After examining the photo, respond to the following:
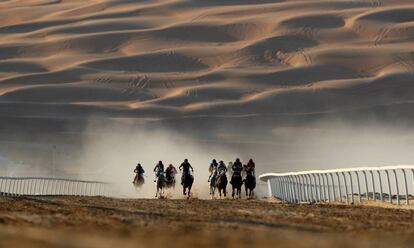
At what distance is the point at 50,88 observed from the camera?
122m

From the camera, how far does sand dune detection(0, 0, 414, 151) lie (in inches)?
4488

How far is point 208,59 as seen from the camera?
459 feet

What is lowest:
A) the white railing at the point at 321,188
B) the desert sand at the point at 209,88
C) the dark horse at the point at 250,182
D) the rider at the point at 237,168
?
the white railing at the point at 321,188

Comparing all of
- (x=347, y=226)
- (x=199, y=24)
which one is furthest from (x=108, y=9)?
(x=347, y=226)

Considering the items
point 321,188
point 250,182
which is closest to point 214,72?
point 250,182

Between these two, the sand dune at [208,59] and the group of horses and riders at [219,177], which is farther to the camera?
the sand dune at [208,59]

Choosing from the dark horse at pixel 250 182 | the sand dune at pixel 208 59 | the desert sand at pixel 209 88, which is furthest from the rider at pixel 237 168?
the sand dune at pixel 208 59

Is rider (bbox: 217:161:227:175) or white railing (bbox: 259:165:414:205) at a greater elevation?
rider (bbox: 217:161:227:175)

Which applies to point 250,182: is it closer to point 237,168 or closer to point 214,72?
point 237,168

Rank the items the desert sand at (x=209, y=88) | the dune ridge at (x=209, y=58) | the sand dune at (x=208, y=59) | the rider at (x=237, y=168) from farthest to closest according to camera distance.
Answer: the dune ridge at (x=209, y=58), the sand dune at (x=208, y=59), the desert sand at (x=209, y=88), the rider at (x=237, y=168)

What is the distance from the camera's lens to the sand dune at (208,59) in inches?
4488

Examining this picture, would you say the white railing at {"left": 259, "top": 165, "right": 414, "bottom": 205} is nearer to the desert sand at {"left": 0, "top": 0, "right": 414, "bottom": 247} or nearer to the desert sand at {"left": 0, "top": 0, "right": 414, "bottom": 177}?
the desert sand at {"left": 0, "top": 0, "right": 414, "bottom": 247}

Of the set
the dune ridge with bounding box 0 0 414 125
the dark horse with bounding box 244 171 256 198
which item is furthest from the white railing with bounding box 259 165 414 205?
the dune ridge with bounding box 0 0 414 125

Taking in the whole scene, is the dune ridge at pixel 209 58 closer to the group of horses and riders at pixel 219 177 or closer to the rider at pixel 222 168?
the group of horses and riders at pixel 219 177
